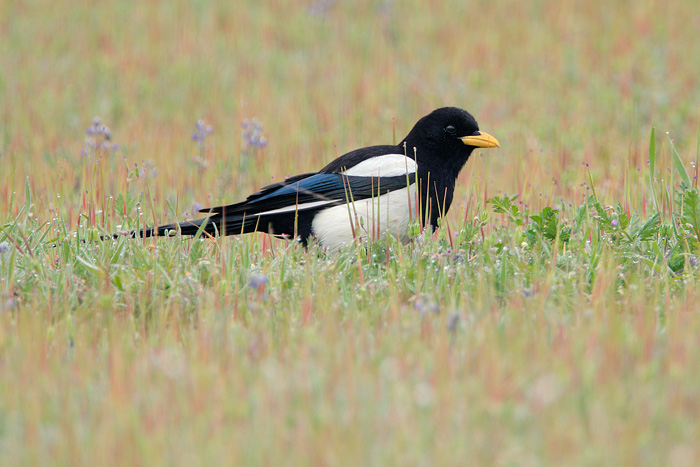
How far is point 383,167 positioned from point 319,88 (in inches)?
200

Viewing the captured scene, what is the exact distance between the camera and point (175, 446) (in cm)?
227

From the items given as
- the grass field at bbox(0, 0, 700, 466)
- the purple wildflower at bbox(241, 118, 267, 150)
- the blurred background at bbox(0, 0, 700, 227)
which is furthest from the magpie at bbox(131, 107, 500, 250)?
the purple wildflower at bbox(241, 118, 267, 150)

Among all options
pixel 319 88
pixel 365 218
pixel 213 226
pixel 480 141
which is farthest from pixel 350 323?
pixel 319 88

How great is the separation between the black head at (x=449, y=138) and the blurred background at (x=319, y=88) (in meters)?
0.28

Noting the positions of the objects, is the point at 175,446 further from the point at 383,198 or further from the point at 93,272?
the point at 383,198

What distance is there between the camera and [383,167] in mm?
5008

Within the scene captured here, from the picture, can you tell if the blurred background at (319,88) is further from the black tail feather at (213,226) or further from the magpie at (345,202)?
the black tail feather at (213,226)

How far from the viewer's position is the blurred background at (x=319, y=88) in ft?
22.8

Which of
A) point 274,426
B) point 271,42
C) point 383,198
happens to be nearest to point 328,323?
point 274,426

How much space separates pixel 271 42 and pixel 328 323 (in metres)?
9.34

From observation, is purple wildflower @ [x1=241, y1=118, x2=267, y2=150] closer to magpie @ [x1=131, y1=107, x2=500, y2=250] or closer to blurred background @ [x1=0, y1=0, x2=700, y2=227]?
blurred background @ [x1=0, y1=0, x2=700, y2=227]

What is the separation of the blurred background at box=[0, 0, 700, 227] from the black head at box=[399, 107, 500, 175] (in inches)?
11.0

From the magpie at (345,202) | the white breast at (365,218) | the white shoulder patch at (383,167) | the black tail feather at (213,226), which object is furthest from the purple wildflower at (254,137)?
the white breast at (365,218)

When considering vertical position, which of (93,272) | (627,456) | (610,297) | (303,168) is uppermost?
(303,168)
